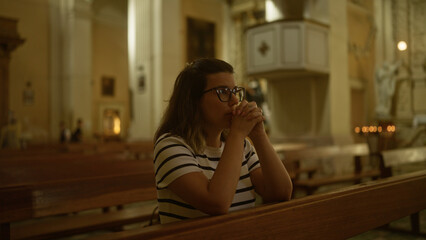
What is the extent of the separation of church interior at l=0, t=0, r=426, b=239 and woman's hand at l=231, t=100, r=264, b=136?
3.66ft

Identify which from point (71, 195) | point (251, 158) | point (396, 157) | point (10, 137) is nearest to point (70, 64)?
point (10, 137)

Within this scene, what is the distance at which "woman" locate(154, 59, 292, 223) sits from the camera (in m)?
1.44

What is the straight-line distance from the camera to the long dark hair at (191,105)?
5.38 ft

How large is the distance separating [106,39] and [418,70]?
15.1m

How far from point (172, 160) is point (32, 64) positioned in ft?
55.2

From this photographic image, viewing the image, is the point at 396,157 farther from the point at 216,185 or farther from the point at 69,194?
the point at 216,185

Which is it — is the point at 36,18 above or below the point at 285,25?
above

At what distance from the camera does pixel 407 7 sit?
48.5 feet

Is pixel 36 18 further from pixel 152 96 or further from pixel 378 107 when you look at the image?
pixel 378 107

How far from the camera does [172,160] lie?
149 centimetres

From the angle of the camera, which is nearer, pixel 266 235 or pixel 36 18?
pixel 266 235

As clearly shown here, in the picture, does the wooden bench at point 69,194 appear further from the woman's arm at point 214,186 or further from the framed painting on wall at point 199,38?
the framed painting on wall at point 199,38

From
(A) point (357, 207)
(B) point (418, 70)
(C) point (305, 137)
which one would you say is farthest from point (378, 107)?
(A) point (357, 207)

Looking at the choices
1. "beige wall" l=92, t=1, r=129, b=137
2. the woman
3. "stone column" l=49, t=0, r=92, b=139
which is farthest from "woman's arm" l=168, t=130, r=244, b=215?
"beige wall" l=92, t=1, r=129, b=137
